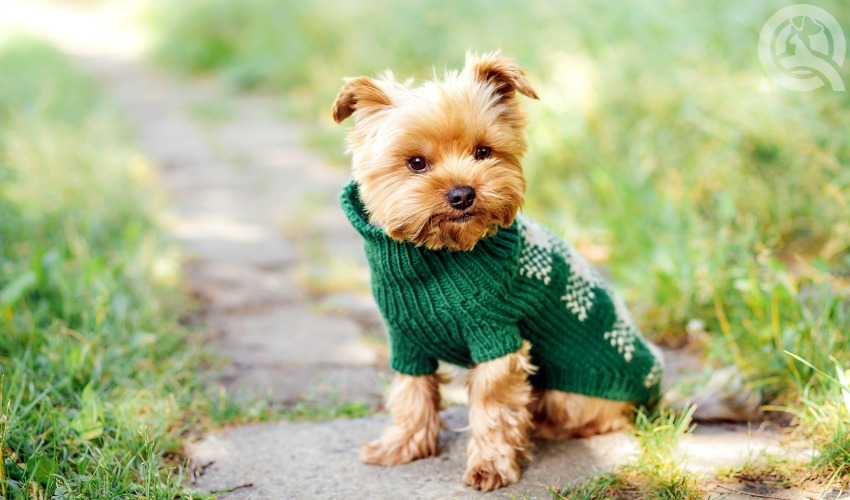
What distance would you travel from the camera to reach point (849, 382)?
290cm

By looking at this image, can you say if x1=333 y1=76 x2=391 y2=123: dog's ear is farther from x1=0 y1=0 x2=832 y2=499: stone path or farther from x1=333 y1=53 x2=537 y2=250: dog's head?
x1=0 y1=0 x2=832 y2=499: stone path

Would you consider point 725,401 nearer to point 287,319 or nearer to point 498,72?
point 498,72

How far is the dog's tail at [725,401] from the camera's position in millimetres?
3285

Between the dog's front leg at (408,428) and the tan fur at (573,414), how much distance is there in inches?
17.5

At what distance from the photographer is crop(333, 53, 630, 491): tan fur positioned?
2604mm

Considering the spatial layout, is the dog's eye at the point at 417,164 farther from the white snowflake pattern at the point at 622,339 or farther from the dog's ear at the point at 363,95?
the white snowflake pattern at the point at 622,339

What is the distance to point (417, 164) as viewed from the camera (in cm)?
268

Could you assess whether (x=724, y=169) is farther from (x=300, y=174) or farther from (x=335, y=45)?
(x=335, y=45)

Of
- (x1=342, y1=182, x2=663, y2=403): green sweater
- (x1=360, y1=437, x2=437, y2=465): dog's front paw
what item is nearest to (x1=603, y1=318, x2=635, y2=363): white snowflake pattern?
(x1=342, y1=182, x2=663, y2=403): green sweater

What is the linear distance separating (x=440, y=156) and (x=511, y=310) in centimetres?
62

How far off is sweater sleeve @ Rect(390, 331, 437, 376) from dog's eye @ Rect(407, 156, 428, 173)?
2.28 feet

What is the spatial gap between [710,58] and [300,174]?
13.3 ft

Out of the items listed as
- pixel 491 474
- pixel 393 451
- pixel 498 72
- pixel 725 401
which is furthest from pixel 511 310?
A: pixel 725 401

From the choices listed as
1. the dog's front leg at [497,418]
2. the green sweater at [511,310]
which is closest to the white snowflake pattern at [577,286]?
the green sweater at [511,310]
